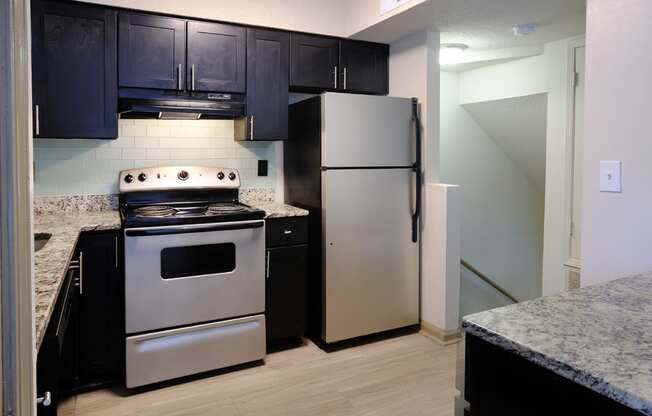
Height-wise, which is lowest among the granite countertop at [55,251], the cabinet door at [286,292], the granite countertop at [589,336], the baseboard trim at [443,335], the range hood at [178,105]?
the baseboard trim at [443,335]

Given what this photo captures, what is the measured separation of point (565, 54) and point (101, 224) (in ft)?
10.3

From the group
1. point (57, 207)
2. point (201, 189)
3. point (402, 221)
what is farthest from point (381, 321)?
point (57, 207)

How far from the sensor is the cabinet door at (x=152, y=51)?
268cm

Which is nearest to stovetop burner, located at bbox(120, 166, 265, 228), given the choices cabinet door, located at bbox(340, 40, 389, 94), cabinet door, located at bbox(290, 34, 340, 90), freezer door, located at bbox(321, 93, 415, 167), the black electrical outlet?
the black electrical outlet

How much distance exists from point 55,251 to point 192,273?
877 millimetres

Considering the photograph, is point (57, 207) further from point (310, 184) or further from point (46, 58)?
point (310, 184)

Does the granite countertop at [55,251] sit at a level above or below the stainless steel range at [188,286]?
above

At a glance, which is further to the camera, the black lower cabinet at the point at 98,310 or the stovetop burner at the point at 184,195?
the stovetop burner at the point at 184,195

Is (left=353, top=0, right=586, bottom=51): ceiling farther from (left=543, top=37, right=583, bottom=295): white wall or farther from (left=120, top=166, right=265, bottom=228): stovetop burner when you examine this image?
(left=120, top=166, right=265, bottom=228): stovetop burner

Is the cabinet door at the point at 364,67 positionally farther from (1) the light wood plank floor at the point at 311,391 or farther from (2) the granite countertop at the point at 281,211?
(1) the light wood plank floor at the point at 311,391

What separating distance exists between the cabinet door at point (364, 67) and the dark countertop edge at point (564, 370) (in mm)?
2611

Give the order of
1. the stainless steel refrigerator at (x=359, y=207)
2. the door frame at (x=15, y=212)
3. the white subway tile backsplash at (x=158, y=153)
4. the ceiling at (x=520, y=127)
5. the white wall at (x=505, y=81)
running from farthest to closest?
1. the ceiling at (x=520, y=127)
2. the white wall at (x=505, y=81)
3. the white subway tile backsplash at (x=158, y=153)
4. the stainless steel refrigerator at (x=359, y=207)
5. the door frame at (x=15, y=212)

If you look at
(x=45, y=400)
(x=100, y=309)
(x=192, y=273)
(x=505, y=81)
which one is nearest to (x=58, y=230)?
(x=100, y=309)

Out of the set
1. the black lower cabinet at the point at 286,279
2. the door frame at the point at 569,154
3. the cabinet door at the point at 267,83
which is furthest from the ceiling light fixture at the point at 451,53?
the black lower cabinet at the point at 286,279
